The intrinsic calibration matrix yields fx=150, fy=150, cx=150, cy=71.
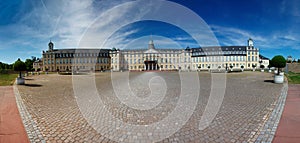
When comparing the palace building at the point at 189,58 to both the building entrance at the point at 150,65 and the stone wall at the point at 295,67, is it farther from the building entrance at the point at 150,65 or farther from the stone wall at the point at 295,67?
the stone wall at the point at 295,67

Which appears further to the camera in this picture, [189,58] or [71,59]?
[189,58]

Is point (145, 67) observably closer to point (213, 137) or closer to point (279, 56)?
point (279, 56)

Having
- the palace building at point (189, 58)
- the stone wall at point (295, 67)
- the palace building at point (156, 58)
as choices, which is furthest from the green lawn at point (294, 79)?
the palace building at point (189, 58)

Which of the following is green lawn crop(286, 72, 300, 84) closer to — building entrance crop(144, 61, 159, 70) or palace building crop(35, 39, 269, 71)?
building entrance crop(144, 61, 159, 70)

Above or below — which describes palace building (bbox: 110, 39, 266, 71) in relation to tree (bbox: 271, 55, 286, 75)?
above

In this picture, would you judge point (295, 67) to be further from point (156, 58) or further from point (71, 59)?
point (71, 59)

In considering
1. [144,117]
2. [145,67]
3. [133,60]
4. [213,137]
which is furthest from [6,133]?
[133,60]

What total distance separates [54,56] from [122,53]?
105 feet

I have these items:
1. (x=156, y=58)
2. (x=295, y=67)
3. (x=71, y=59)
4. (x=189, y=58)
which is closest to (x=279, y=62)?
(x=295, y=67)

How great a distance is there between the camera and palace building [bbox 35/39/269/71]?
230 feet

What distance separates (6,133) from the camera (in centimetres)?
315

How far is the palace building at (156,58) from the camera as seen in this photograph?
2755 inches

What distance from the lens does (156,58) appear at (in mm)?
73688

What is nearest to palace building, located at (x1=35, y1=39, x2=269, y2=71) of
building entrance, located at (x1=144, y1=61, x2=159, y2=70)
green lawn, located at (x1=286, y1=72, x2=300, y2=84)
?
building entrance, located at (x1=144, y1=61, x2=159, y2=70)
